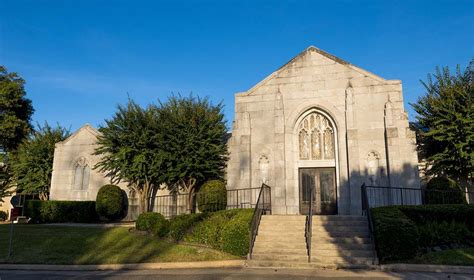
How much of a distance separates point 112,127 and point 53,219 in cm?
617

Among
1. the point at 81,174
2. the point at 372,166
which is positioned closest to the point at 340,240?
the point at 372,166

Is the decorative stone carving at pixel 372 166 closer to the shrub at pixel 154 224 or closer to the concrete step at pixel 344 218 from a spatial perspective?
the concrete step at pixel 344 218

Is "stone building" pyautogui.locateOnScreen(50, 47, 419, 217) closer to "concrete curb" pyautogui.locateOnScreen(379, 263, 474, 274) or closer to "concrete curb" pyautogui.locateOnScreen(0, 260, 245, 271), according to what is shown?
"concrete curb" pyautogui.locateOnScreen(379, 263, 474, 274)

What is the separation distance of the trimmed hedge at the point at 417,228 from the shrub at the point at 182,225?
6.84 metres

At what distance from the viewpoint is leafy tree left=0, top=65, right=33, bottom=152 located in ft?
90.5

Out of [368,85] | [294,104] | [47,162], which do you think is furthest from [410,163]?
[47,162]

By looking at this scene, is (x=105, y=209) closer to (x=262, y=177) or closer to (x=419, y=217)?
(x=262, y=177)

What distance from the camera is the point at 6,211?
28.4 meters

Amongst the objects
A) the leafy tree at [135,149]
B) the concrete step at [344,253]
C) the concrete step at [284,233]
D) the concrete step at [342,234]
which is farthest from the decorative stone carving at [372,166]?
the leafy tree at [135,149]

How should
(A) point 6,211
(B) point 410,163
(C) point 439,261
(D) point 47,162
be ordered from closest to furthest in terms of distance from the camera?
1. (C) point 439,261
2. (B) point 410,163
3. (D) point 47,162
4. (A) point 6,211

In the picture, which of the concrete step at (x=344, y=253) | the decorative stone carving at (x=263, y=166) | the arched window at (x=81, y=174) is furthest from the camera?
the arched window at (x=81, y=174)

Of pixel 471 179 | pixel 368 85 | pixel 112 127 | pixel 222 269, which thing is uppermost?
pixel 368 85

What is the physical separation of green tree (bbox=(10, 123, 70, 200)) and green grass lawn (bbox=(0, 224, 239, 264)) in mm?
8862

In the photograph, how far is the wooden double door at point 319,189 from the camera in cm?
1777
